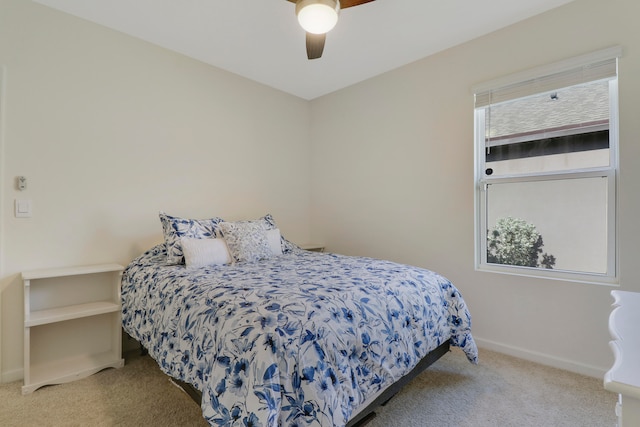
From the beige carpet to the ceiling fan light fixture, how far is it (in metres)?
2.16

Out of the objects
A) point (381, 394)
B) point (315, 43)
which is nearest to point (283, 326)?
point (381, 394)

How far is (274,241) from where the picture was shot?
281cm

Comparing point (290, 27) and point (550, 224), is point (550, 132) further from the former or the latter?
point (290, 27)

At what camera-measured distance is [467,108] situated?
2.70 metres

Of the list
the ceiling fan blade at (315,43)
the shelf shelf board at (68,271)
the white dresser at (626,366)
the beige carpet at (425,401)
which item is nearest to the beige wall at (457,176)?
the beige carpet at (425,401)

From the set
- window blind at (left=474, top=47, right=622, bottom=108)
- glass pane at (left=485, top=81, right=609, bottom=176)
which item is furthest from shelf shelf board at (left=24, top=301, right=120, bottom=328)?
window blind at (left=474, top=47, right=622, bottom=108)

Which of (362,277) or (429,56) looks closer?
(362,277)

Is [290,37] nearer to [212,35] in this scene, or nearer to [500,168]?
[212,35]

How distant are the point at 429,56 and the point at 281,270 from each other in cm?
240

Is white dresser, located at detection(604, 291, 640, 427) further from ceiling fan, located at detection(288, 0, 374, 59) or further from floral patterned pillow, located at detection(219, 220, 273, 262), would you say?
floral patterned pillow, located at detection(219, 220, 273, 262)

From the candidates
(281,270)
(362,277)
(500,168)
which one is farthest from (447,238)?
(281,270)

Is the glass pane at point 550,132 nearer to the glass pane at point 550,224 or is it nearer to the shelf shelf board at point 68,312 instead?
the glass pane at point 550,224

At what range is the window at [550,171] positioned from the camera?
2145 millimetres

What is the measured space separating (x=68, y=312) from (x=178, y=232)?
0.87 meters
